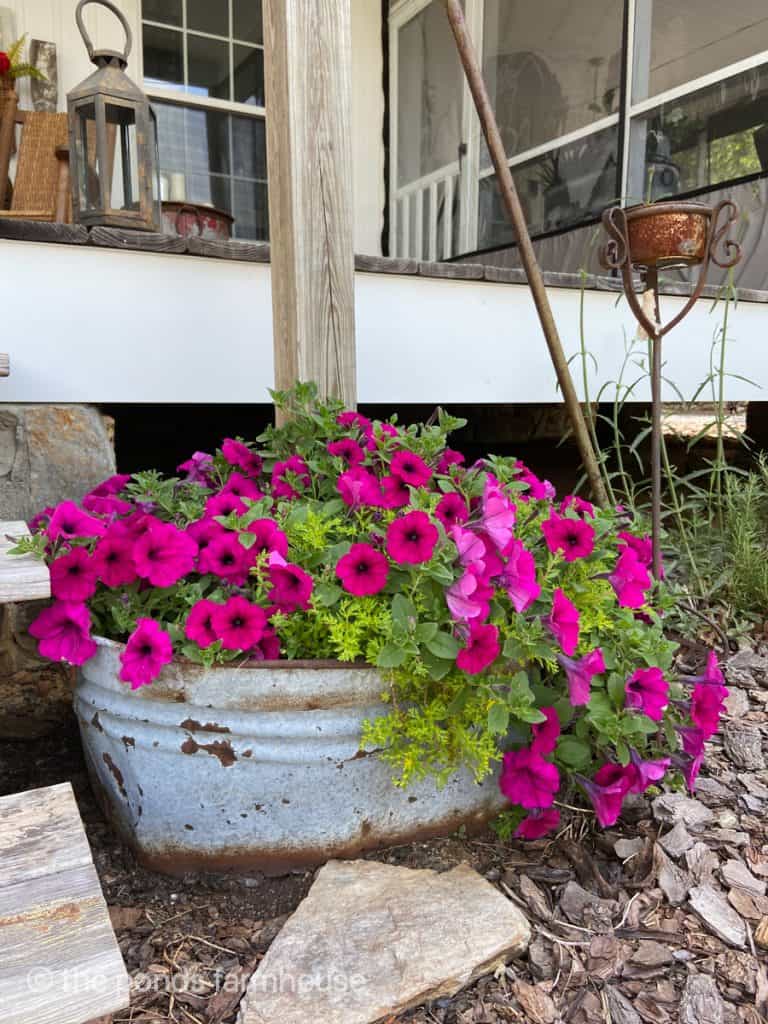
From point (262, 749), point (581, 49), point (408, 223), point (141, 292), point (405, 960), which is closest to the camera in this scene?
point (405, 960)

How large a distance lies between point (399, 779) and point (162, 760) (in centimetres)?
34

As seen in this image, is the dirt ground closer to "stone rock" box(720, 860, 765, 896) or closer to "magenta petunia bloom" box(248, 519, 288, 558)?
"stone rock" box(720, 860, 765, 896)

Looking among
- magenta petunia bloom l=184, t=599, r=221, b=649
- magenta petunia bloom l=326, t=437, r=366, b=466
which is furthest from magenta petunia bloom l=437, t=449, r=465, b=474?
magenta petunia bloom l=184, t=599, r=221, b=649

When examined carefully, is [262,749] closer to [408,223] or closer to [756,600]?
[756,600]

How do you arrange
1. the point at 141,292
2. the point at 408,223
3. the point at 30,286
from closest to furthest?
the point at 30,286 → the point at 141,292 → the point at 408,223

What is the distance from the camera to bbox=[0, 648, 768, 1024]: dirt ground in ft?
3.13

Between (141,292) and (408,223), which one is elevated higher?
(408,223)

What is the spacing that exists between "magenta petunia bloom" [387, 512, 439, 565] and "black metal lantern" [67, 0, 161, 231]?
4.46 ft

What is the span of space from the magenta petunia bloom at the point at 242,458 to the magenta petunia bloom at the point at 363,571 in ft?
1.89

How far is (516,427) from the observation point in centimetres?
446

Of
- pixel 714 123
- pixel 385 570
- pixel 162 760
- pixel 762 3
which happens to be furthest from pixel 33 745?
pixel 762 3

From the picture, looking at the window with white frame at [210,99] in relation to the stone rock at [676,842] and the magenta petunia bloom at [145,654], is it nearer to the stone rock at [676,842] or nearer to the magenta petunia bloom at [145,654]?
the magenta petunia bloom at [145,654]

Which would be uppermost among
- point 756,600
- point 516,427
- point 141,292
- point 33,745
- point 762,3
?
point 762,3

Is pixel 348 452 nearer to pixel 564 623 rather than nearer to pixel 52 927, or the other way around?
pixel 564 623
